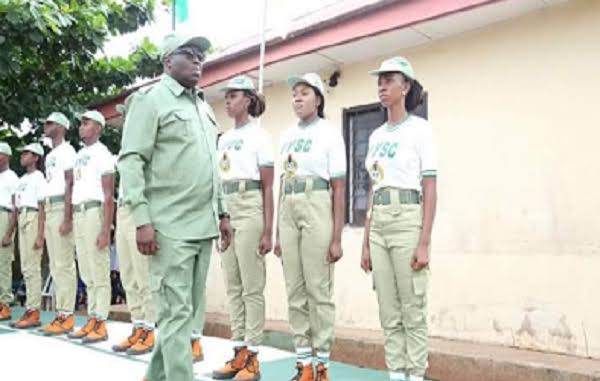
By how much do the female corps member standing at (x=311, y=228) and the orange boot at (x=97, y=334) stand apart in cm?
229

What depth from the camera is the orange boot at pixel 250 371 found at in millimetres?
4289

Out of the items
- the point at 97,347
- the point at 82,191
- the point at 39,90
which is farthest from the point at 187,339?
the point at 39,90

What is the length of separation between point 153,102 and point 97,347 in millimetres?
2868

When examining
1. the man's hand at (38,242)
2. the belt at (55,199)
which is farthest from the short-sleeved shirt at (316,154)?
the man's hand at (38,242)

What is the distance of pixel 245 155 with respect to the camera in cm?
448

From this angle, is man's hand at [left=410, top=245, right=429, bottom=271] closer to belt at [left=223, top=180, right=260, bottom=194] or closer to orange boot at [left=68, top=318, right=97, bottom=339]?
belt at [left=223, top=180, right=260, bottom=194]

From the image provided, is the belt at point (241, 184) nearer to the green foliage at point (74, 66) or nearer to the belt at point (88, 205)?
the belt at point (88, 205)

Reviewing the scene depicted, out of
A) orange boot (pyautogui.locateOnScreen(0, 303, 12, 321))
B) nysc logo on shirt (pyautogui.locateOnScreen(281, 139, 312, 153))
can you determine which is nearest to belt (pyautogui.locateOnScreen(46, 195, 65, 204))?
orange boot (pyautogui.locateOnScreen(0, 303, 12, 321))

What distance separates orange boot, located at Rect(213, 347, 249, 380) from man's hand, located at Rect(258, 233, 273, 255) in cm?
65

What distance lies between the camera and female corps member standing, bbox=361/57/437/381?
361cm

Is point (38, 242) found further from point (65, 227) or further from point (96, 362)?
point (96, 362)

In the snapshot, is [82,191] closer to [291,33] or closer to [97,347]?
[97,347]

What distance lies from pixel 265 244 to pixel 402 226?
111cm

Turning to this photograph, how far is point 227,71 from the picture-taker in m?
6.80
